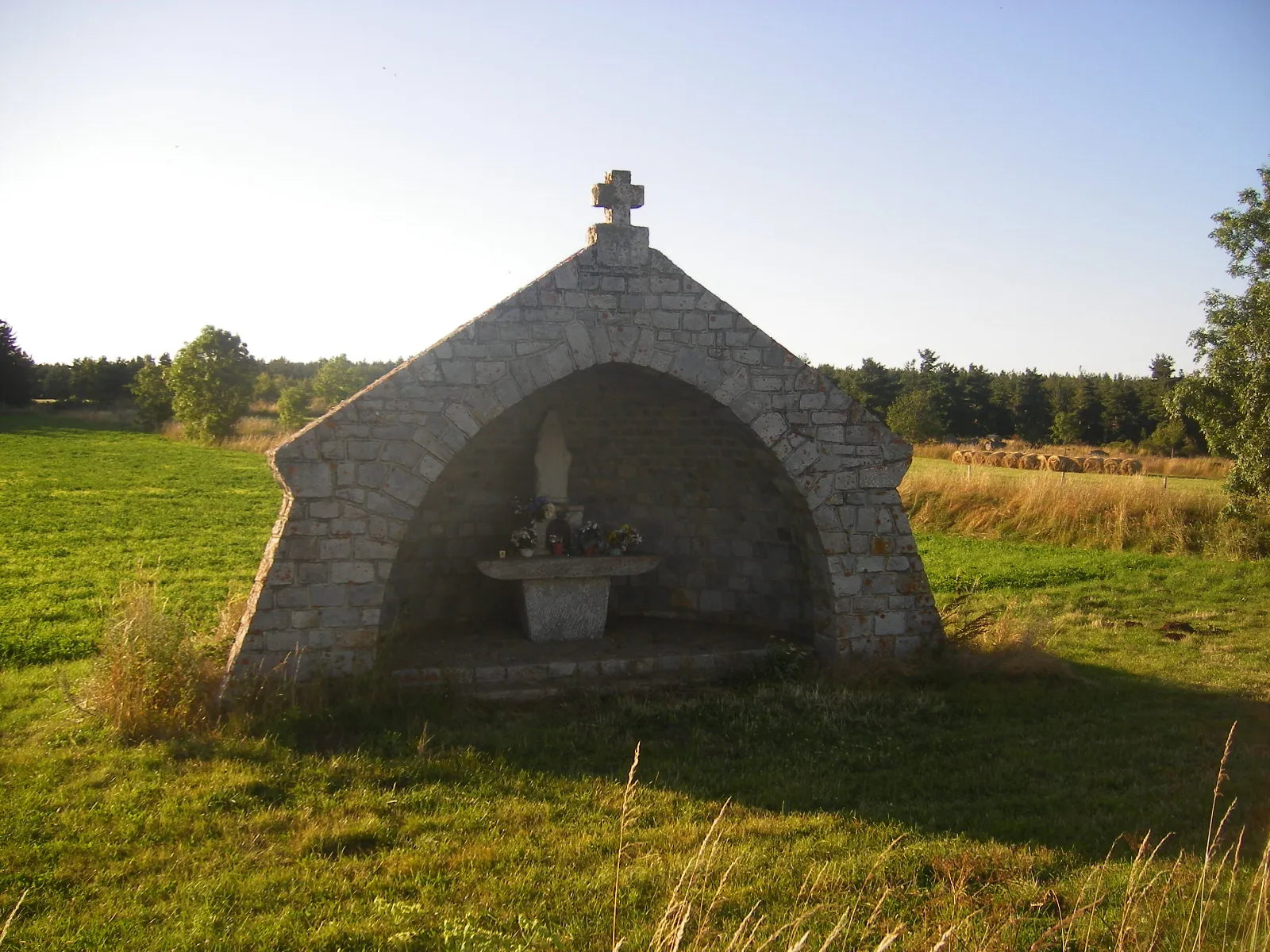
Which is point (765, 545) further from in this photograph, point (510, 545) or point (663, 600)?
point (510, 545)

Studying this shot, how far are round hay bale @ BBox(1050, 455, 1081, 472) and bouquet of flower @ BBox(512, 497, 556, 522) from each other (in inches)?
902

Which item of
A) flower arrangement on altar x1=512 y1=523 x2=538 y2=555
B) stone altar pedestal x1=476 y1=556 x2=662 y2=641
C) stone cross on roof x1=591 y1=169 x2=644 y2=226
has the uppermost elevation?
stone cross on roof x1=591 y1=169 x2=644 y2=226

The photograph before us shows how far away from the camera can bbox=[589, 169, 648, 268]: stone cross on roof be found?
805 centimetres

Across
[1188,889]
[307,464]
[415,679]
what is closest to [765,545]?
[415,679]

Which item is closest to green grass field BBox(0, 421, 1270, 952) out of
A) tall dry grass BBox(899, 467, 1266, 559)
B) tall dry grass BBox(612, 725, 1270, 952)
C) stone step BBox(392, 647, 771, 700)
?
tall dry grass BBox(612, 725, 1270, 952)

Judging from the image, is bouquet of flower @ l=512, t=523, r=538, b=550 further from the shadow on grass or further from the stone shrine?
the shadow on grass

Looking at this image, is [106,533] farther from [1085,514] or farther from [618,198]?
[1085,514]

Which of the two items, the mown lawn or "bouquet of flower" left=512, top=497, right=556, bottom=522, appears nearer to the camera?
"bouquet of flower" left=512, top=497, right=556, bottom=522

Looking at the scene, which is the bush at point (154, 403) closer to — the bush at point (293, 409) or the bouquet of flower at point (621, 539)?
the bush at point (293, 409)

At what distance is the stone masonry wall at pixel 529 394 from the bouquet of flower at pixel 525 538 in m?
1.35

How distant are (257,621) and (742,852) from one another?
3.96 meters

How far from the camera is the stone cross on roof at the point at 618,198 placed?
813cm

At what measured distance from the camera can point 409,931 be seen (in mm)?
4320

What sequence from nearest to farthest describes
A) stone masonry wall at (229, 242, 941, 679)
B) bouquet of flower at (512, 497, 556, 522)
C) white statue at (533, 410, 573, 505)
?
stone masonry wall at (229, 242, 941, 679)
bouquet of flower at (512, 497, 556, 522)
white statue at (533, 410, 573, 505)
